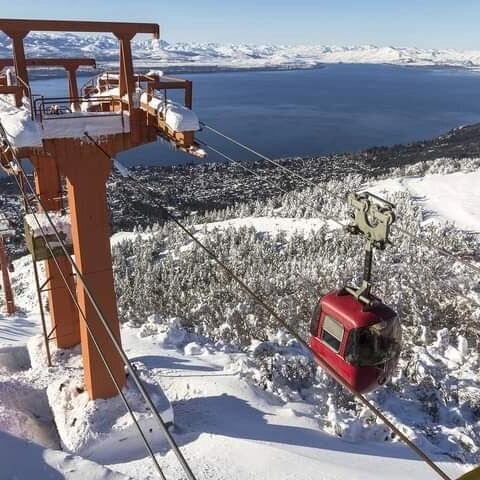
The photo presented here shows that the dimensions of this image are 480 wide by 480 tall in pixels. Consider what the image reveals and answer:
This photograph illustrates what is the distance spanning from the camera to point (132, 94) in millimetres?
9445

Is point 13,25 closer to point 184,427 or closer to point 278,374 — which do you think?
point 184,427

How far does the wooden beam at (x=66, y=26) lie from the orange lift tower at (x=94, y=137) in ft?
0.05

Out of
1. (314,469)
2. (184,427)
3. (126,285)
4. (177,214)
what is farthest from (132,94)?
(177,214)

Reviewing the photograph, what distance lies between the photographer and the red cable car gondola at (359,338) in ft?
23.6

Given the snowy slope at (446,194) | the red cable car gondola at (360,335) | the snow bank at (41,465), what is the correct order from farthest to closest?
the snowy slope at (446,194) < the snow bank at (41,465) < the red cable car gondola at (360,335)

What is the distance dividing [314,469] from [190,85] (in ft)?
25.4

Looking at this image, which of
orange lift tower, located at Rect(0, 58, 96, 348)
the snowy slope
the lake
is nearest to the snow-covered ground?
orange lift tower, located at Rect(0, 58, 96, 348)

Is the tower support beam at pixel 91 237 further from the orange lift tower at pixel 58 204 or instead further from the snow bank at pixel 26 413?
the orange lift tower at pixel 58 204

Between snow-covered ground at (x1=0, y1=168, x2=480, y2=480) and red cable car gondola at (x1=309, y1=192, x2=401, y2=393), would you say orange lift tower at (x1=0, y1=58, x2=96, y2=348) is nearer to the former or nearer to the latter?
snow-covered ground at (x1=0, y1=168, x2=480, y2=480)

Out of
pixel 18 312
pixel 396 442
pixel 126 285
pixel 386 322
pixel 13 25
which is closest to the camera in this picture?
pixel 386 322

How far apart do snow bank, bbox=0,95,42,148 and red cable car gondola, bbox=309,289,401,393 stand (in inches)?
213

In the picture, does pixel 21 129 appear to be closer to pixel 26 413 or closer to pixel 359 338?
pixel 359 338

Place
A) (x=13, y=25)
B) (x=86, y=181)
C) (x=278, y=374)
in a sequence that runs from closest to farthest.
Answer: (x=13, y=25)
(x=86, y=181)
(x=278, y=374)

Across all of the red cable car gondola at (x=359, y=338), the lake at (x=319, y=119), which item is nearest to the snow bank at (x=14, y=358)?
the red cable car gondola at (x=359, y=338)
